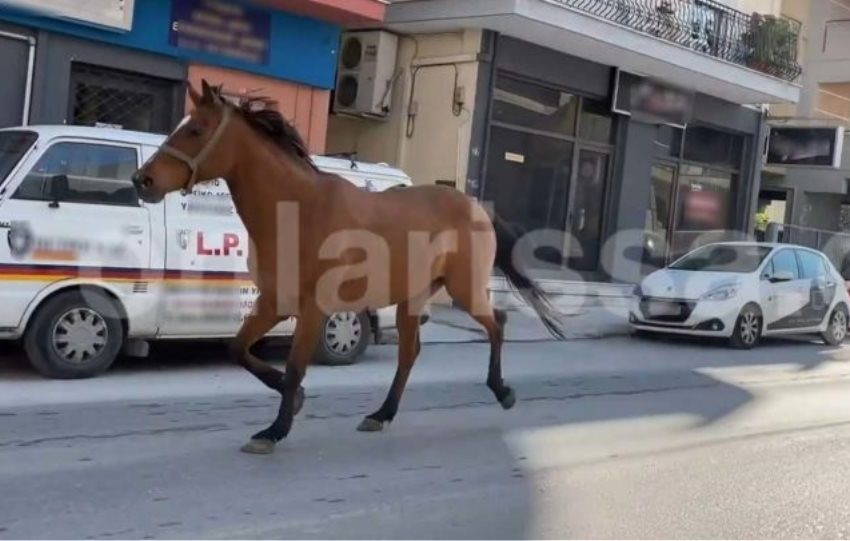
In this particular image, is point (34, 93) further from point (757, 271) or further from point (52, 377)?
point (757, 271)

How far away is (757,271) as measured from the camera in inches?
584

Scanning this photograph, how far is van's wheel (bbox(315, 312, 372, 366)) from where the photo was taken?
9977 mm

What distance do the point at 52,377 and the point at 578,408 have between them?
4430 millimetres

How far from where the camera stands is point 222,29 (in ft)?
45.0

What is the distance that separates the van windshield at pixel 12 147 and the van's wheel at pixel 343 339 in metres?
3.19

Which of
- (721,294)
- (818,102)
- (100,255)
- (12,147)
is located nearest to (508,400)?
(100,255)

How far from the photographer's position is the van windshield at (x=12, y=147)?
809 centimetres

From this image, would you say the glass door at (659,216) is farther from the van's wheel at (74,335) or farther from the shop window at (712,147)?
the van's wheel at (74,335)

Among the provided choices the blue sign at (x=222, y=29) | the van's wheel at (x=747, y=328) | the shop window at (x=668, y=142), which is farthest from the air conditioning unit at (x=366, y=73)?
the van's wheel at (x=747, y=328)

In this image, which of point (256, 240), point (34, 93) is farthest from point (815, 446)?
point (34, 93)

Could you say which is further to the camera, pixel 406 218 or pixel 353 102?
pixel 353 102

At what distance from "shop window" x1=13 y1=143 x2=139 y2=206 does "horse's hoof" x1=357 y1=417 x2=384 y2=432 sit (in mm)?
2840

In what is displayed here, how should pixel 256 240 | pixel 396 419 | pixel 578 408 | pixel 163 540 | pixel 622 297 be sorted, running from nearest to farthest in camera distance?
1. pixel 163 540
2. pixel 256 240
3. pixel 396 419
4. pixel 578 408
5. pixel 622 297

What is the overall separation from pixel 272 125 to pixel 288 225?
0.66 meters
